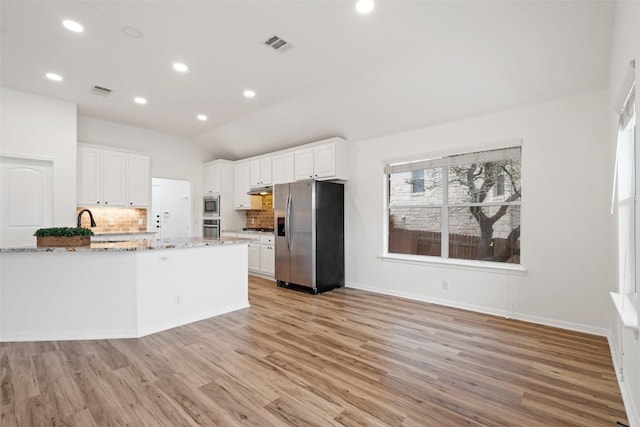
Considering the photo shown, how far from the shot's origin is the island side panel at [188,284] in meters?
3.22

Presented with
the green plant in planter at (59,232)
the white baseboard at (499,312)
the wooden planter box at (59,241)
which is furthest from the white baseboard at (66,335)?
the white baseboard at (499,312)

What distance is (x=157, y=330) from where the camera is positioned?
128 inches

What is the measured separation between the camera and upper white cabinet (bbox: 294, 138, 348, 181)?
5.08 m

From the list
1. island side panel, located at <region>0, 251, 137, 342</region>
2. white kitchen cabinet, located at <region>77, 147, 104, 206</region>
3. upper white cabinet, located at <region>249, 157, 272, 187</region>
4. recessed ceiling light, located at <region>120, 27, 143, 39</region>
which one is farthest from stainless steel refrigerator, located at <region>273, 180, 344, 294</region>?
white kitchen cabinet, located at <region>77, 147, 104, 206</region>

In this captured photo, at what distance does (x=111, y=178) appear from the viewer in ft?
18.1

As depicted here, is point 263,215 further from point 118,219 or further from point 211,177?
point 118,219

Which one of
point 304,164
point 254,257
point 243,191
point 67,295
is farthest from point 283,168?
point 67,295

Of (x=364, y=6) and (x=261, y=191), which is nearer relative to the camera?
(x=364, y=6)

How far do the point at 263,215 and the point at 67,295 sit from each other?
4191 millimetres

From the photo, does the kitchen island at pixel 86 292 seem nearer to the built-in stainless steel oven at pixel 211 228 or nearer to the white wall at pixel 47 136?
the white wall at pixel 47 136

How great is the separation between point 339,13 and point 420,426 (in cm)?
313

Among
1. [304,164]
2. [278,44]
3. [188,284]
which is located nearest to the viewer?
[278,44]

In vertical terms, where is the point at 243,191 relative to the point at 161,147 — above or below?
below

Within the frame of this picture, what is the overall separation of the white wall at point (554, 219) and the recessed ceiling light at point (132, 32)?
12.0 ft
